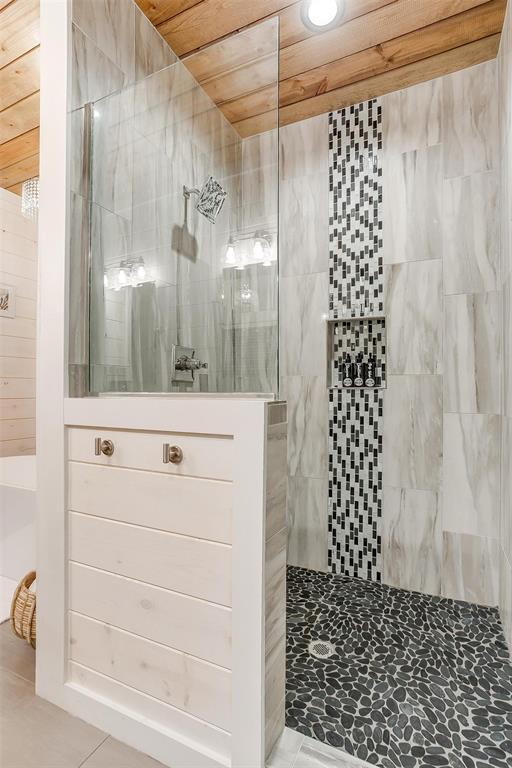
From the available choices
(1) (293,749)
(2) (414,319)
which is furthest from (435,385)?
(1) (293,749)

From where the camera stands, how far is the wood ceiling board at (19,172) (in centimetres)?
274

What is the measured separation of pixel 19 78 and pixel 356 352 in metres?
2.23

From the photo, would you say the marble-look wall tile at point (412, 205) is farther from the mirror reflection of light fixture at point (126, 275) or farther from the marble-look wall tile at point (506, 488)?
the mirror reflection of light fixture at point (126, 275)

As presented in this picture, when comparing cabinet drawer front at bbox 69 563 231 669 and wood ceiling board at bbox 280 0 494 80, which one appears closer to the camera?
cabinet drawer front at bbox 69 563 231 669

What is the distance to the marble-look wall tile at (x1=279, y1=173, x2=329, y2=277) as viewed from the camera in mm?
2398

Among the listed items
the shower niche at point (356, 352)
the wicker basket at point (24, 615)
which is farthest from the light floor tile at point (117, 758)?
the shower niche at point (356, 352)

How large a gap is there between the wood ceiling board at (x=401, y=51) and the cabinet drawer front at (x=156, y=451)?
1996 mm

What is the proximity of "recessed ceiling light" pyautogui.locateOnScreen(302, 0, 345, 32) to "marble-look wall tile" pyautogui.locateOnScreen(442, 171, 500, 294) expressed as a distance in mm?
895

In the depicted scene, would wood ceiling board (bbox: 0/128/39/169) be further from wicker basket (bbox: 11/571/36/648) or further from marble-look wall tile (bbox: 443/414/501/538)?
marble-look wall tile (bbox: 443/414/501/538)

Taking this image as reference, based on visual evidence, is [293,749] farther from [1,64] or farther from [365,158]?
[1,64]

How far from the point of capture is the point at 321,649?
5.43 feet

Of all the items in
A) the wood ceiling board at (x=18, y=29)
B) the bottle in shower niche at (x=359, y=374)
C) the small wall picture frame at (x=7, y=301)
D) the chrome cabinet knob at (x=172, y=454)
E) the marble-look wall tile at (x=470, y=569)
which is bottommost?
the marble-look wall tile at (x=470, y=569)

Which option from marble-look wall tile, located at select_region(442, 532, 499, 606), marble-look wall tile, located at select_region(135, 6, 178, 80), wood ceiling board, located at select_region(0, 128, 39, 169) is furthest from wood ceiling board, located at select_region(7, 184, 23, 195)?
marble-look wall tile, located at select_region(442, 532, 499, 606)

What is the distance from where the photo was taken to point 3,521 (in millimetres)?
2260
